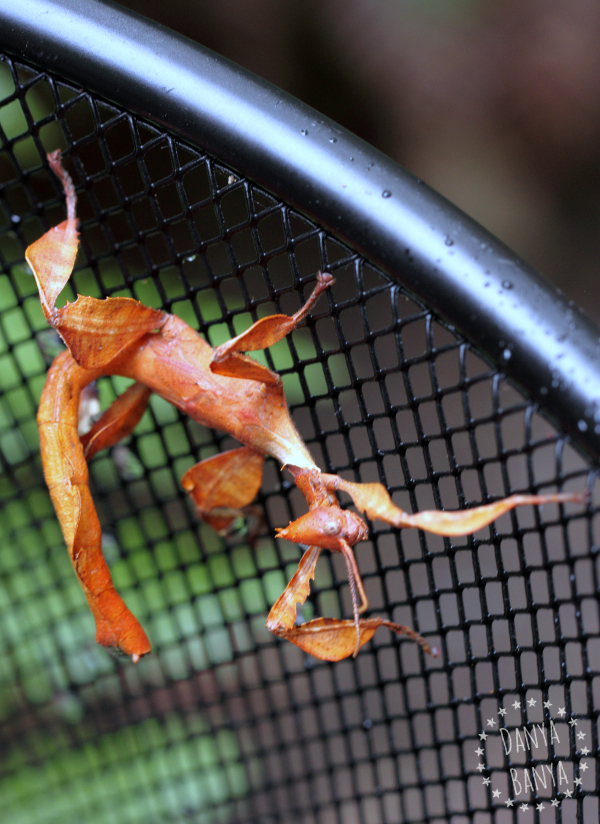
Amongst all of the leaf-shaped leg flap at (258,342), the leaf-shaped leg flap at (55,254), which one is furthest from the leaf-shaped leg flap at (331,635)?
the leaf-shaped leg flap at (55,254)

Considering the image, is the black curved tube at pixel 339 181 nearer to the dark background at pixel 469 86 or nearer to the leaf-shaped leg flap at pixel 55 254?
the leaf-shaped leg flap at pixel 55 254

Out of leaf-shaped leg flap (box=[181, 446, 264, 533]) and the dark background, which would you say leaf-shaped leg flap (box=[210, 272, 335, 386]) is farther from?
the dark background

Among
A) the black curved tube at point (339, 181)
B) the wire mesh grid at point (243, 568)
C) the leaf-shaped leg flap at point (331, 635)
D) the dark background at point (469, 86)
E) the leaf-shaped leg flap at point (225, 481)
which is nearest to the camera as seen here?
the black curved tube at point (339, 181)

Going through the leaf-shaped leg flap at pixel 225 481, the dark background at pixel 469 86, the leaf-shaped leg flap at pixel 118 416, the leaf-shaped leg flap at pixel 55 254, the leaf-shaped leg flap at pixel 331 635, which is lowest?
the leaf-shaped leg flap at pixel 331 635

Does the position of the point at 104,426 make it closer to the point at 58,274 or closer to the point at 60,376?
the point at 60,376

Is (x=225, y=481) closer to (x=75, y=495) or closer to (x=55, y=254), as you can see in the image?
(x=75, y=495)

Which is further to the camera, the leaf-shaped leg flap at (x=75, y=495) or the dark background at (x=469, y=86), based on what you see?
the dark background at (x=469, y=86)
